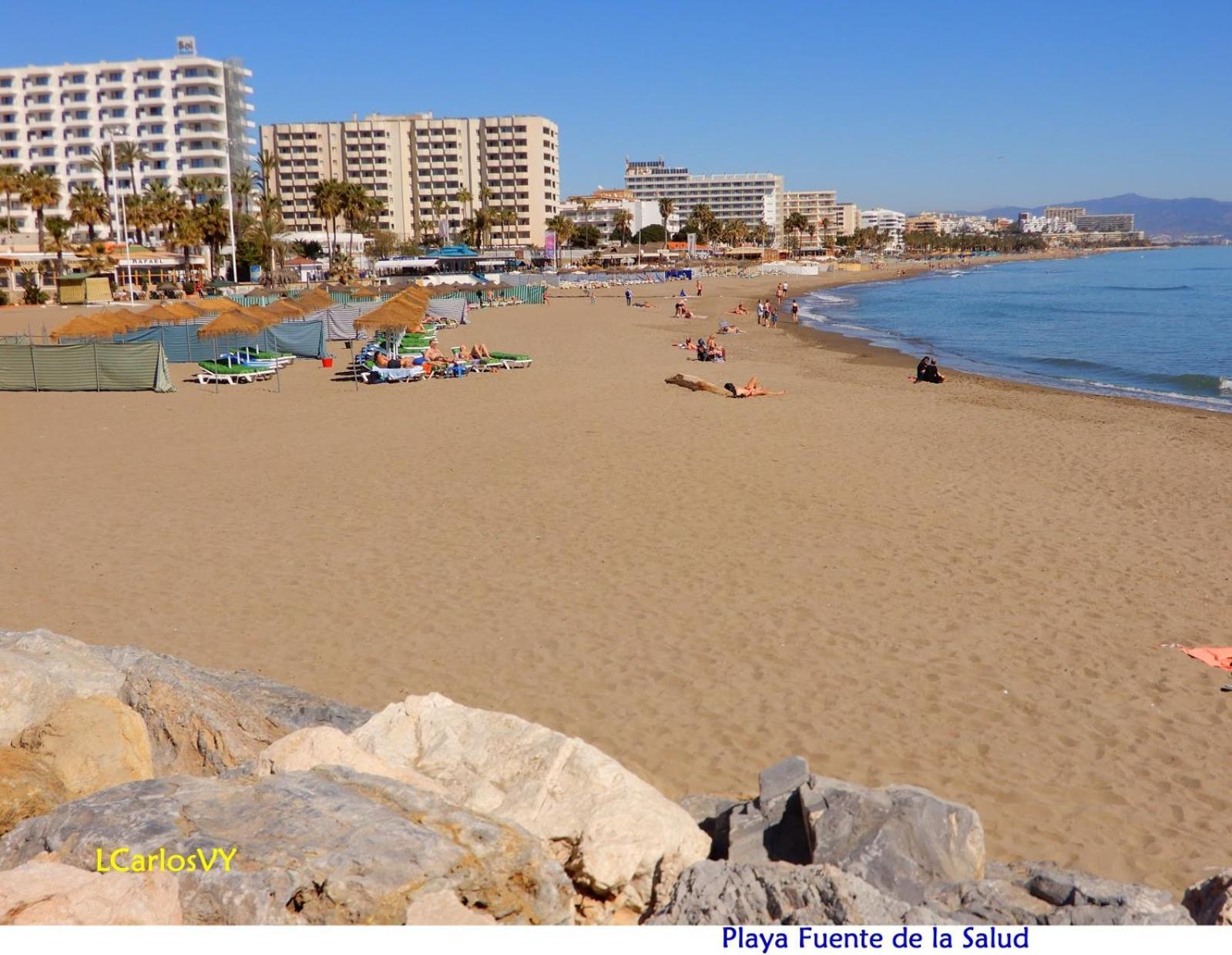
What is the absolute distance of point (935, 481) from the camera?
43.7ft

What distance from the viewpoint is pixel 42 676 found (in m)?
5.16

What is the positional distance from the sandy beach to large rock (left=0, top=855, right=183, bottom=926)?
321 cm

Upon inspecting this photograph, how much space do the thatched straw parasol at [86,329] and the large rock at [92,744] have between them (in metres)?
25.9

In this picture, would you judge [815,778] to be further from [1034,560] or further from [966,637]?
[1034,560]

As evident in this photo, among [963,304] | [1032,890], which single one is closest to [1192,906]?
[1032,890]

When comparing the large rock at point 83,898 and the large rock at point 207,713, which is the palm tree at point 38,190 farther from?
the large rock at point 83,898

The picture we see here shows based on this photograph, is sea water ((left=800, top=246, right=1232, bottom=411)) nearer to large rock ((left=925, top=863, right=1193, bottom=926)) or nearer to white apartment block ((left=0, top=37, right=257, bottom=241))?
large rock ((left=925, top=863, right=1193, bottom=926))

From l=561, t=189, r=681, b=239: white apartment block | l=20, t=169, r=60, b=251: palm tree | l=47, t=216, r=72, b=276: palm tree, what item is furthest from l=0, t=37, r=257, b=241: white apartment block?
l=561, t=189, r=681, b=239: white apartment block

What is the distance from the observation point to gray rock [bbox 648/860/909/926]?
3506 millimetres

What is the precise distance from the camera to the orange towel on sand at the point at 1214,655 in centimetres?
754

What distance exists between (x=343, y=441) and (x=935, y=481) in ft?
30.0

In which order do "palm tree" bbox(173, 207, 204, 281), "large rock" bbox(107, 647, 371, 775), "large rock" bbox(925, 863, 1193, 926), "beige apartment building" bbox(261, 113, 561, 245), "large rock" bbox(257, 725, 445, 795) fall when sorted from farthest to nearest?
"beige apartment building" bbox(261, 113, 561, 245) < "palm tree" bbox(173, 207, 204, 281) < "large rock" bbox(107, 647, 371, 775) < "large rock" bbox(257, 725, 445, 795) < "large rock" bbox(925, 863, 1193, 926)

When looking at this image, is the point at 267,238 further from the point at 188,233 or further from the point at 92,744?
the point at 92,744

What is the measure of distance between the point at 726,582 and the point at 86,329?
2533cm
